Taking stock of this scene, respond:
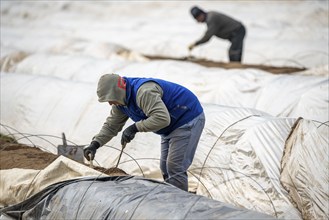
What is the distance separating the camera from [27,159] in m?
6.84

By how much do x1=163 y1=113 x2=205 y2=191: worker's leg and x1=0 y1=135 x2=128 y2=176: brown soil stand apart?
1.26 m

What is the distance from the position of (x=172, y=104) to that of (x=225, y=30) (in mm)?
7360

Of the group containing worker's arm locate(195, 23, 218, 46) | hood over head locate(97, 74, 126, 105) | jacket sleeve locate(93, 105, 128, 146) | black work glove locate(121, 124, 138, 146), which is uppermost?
hood over head locate(97, 74, 126, 105)

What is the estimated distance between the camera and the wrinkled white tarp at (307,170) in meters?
5.75

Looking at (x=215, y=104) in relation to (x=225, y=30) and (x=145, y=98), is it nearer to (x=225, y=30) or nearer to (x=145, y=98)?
(x=145, y=98)

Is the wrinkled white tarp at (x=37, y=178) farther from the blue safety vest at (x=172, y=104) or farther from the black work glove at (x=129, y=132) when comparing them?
the blue safety vest at (x=172, y=104)

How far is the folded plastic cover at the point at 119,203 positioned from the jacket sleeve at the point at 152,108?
45 cm

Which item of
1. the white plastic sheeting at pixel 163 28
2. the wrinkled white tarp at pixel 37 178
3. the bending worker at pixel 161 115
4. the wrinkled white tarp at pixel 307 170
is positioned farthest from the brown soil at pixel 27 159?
the white plastic sheeting at pixel 163 28

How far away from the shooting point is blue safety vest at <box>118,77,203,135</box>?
4844mm

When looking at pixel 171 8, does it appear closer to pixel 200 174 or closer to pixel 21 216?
pixel 200 174

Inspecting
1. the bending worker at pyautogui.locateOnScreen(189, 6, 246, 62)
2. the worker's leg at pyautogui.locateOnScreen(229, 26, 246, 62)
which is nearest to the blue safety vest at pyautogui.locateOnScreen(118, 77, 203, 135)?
the bending worker at pyautogui.locateOnScreen(189, 6, 246, 62)

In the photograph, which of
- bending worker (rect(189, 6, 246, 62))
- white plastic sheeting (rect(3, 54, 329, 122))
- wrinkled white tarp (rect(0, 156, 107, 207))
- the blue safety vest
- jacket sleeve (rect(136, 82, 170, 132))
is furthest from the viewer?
bending worker (rect(189, 6, 246, 62))

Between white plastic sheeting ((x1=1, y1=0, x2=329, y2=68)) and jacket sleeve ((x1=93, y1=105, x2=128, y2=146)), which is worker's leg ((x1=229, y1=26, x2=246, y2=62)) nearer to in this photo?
white plastic sheeting ((x1=1, y1=0, x2=329, y2=68))

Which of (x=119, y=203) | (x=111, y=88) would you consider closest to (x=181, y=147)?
(x=111, y=88)
